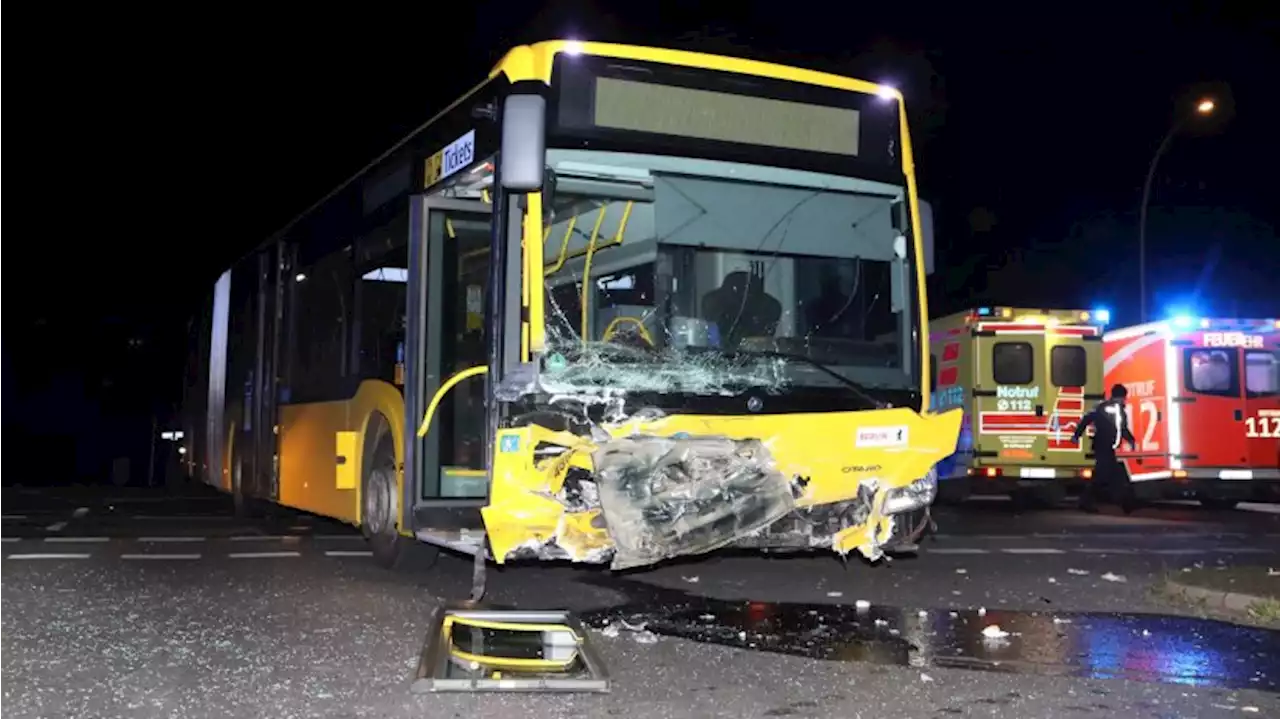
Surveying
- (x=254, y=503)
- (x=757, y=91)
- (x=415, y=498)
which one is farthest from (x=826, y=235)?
(x=254, y=503)

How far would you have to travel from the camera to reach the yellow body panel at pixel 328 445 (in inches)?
345

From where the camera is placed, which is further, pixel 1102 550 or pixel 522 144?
pixel 1102 550

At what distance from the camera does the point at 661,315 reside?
690 centimetres

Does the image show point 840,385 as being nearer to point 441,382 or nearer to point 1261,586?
point 441,382

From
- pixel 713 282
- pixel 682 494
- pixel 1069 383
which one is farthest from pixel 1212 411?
pixel 682 494

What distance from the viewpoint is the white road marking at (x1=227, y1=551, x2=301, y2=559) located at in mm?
10531

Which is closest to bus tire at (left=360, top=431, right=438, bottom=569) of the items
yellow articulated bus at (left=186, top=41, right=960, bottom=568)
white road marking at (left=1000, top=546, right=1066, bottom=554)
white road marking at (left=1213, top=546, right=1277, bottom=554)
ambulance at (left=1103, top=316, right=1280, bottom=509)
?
yellow articulated bus at (left=186, top=41, right=960, bottom=568)

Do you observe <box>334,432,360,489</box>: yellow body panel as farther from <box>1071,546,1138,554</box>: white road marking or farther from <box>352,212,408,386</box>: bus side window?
<box>1071,546,1138,554</box>: white road marking

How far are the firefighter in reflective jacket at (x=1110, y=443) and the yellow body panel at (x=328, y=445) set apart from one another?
36.3ft

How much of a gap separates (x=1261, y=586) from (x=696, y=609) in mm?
3921

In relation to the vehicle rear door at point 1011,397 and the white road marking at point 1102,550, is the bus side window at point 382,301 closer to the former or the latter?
the white road marking at point 1102,550

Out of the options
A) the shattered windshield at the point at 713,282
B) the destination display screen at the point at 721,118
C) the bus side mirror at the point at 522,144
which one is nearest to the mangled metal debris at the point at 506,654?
the shattered windshield at the point at 713,282

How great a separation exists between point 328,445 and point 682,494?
15.2 feet

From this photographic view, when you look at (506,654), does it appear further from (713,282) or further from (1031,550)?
(1031,550)
